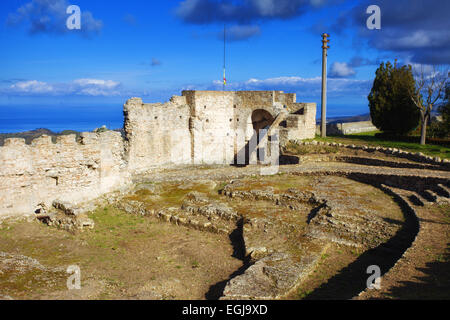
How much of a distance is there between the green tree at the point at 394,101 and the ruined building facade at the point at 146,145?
21.1ft

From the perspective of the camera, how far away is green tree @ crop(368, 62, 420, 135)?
2811cm

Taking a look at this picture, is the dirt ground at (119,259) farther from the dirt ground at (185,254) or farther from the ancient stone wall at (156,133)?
the ancient stone wall at (156,133)

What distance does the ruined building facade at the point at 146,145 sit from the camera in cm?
1301

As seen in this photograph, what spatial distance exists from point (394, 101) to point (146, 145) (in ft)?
65.8

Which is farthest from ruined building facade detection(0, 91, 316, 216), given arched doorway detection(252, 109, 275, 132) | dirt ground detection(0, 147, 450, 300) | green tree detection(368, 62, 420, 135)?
green tree detection(368, 62, 420, 135)

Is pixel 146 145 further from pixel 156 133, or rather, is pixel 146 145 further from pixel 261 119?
pixel 261 119

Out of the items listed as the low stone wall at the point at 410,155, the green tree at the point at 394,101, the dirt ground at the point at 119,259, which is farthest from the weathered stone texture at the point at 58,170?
the green tree at the point at 394,101

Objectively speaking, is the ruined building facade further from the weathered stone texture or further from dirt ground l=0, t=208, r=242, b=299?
dirt ground l=0, t=208, r=242, b=299

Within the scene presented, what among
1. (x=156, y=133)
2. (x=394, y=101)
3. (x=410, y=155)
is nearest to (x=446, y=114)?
(x=394, y=101)

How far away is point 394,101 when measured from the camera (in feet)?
94.1

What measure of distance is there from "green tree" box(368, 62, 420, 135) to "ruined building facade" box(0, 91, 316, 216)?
642 cm

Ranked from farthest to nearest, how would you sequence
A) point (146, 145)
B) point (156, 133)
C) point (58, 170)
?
point (156, 133) < point (146, 145) < point (58, 170)
